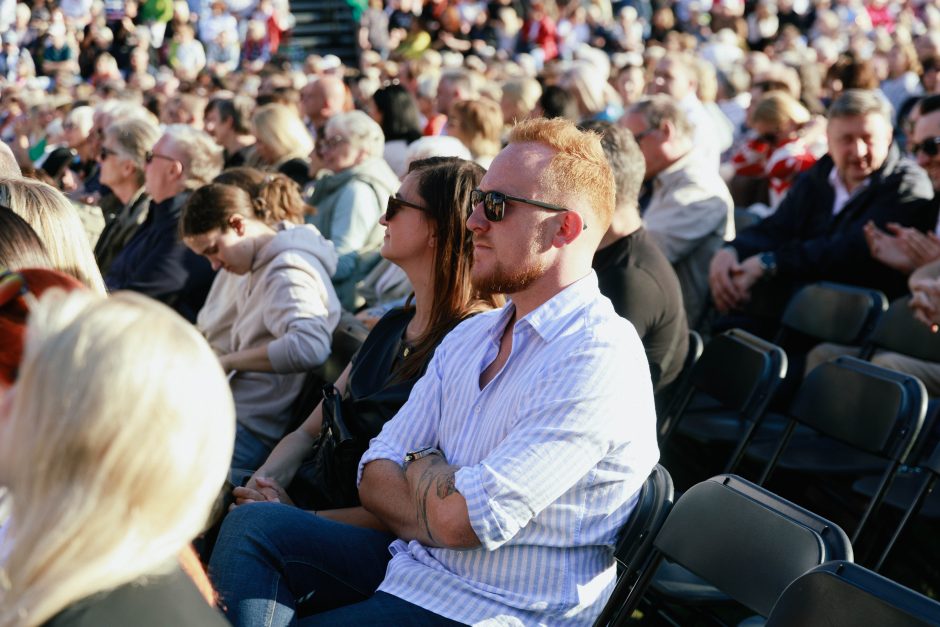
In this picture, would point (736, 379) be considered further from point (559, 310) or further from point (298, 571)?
point (298, 571)

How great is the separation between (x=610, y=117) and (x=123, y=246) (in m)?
3.43

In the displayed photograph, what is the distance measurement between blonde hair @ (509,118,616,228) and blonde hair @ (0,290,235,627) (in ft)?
4.33

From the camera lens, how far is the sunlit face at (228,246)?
4051 millimetres

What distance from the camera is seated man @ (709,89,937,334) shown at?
496cm

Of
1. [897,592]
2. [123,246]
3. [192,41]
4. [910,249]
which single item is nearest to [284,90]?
[123,246]

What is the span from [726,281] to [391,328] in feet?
8.01

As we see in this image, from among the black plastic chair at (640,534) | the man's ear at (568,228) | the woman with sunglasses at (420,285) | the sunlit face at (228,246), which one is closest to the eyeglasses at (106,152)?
the sunlit face at (228,246)

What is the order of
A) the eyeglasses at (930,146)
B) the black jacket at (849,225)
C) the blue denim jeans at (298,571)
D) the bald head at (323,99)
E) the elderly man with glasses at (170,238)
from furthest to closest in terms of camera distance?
1. the bald head at (323,99)
2. the elderly man with glasses at (170,238)
3. the black jacket at (849,225)
4. the eyeglasses at (930,146)
5. the blue denim jeans at (298,571)

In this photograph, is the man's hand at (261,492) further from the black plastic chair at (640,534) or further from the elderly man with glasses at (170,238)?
the elderly man with glasses at (170,238)

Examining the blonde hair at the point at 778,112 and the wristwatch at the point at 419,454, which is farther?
the blonde hair at the point at 778,112

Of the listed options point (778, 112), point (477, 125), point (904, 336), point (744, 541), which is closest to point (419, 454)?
point (744, 541)

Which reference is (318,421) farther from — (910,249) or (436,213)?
(910,249)

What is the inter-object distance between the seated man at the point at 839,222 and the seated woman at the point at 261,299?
2.15 metres

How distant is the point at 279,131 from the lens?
6.90m
